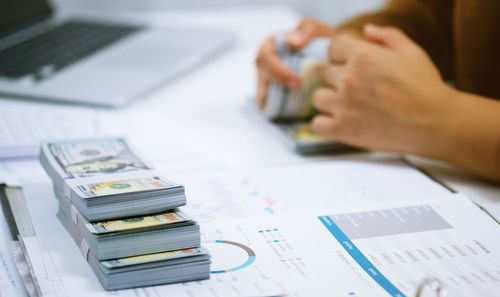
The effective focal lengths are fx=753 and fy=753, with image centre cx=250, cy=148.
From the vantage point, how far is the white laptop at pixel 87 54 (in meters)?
1.15

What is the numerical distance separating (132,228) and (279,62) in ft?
1.56

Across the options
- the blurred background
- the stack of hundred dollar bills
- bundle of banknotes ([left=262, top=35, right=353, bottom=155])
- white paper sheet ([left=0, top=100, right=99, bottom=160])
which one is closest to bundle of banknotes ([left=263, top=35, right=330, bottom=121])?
bundle of banknotes ([left=262, top=35, right=353, bottom=155])

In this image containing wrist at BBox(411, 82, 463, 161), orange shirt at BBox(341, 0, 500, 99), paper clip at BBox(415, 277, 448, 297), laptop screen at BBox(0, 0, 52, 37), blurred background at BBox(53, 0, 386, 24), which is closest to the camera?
paper clip at BBox(415, 277, 448, 297)

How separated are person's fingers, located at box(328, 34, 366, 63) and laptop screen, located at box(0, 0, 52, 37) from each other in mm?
601

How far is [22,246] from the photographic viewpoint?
0.72 metres

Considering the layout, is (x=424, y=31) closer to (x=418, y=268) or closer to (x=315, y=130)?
(x=315, y=130)

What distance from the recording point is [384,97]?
3.13 feet

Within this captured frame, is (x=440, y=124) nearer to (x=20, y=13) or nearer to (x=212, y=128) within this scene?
(x=212, y=128)

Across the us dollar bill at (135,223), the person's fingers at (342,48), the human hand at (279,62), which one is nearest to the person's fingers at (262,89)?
the human hand at (279,62)

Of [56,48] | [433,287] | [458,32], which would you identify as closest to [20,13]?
[56,48]

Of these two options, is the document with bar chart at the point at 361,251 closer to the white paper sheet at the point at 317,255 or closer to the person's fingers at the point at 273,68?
the white paper sheet at the point at 317,255

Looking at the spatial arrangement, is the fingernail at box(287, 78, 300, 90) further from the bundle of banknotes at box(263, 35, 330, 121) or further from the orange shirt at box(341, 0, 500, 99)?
the orange shirt at box(341, 0, 500, 99)

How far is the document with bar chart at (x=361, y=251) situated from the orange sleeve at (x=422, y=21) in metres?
0.47

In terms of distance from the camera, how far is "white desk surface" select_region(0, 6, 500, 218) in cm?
94
